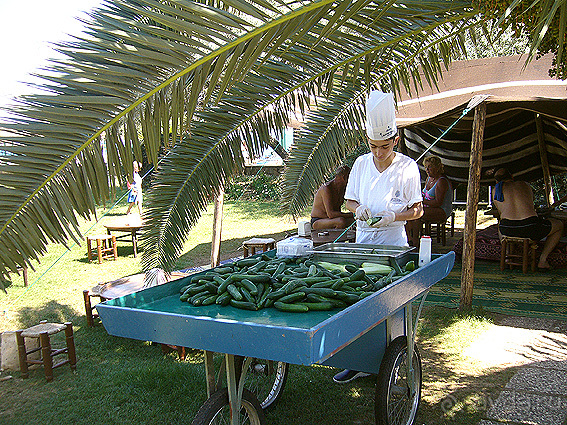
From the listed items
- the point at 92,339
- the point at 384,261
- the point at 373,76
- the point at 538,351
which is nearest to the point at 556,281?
the point at 538,351

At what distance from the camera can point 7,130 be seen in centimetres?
222

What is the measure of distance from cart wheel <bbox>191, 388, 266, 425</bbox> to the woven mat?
3.99 metres

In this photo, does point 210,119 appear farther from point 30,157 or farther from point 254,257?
point 30,157

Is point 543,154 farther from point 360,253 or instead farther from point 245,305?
point 245,305

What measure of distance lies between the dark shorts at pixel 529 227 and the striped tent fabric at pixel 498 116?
1.12m

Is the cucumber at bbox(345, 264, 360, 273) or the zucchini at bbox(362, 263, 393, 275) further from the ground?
the cucumber at bbox(345, 264, 360, 273)

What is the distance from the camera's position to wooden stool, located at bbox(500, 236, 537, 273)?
7.48m

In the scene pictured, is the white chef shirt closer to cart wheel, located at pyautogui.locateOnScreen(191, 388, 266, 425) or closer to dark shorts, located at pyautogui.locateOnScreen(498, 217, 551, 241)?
cart wheel, located at pyautogui.locateOnScreen(191, 388, 266, 425)

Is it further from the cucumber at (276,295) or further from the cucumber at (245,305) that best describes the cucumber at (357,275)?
the cucumber at (245,305)

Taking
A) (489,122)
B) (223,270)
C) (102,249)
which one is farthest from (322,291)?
(102,249)

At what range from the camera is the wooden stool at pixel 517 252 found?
748 cm

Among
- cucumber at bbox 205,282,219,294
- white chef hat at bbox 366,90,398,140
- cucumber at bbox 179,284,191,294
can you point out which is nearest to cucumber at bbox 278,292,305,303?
cucumber at bbox 205,282,219,294

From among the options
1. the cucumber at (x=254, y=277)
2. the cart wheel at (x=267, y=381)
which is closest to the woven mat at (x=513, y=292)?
the cart wheel at (x=267, y=381)

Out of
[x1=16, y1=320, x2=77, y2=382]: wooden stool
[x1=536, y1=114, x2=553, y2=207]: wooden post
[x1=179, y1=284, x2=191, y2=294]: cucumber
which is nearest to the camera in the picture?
[x1=179, y1=284, x2=191, y2=294]: cucumber
